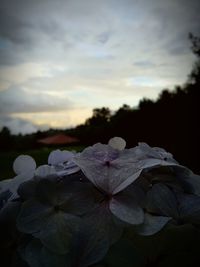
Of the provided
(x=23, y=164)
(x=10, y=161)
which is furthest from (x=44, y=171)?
(x=10, y=161)

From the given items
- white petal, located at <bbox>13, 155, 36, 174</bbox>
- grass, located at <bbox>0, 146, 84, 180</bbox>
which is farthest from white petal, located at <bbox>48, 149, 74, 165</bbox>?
grass, located at <bbox>0, 146, 84, 180</bbox>

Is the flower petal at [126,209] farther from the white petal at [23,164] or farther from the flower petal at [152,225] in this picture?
the white petal at [23,164]

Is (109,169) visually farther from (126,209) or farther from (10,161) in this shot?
(10,161)

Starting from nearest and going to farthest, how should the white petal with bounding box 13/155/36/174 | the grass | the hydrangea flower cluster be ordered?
the hydrangea flower cluster, the white petal with bounding box 13/155/36/174, the grass

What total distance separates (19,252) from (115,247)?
0.36ft

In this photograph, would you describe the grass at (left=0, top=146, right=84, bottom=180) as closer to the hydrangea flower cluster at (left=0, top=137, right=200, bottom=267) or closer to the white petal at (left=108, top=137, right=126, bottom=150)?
the white petal at (left=108, top=137, right=126, bottom=150)

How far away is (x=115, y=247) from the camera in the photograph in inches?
14.3

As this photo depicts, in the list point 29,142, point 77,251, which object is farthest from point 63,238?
point 29,142

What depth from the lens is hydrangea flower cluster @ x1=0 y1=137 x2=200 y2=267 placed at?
360mm

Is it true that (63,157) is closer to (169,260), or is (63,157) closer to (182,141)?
(169,260)

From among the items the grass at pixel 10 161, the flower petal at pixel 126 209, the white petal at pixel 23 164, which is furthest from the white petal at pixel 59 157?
the grass at pixel 10 161

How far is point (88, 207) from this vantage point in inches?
15.1

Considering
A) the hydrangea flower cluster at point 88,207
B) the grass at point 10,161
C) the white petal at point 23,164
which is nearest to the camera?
the hydrangea flower cluster at point 88,207

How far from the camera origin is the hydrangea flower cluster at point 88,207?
360 mm
